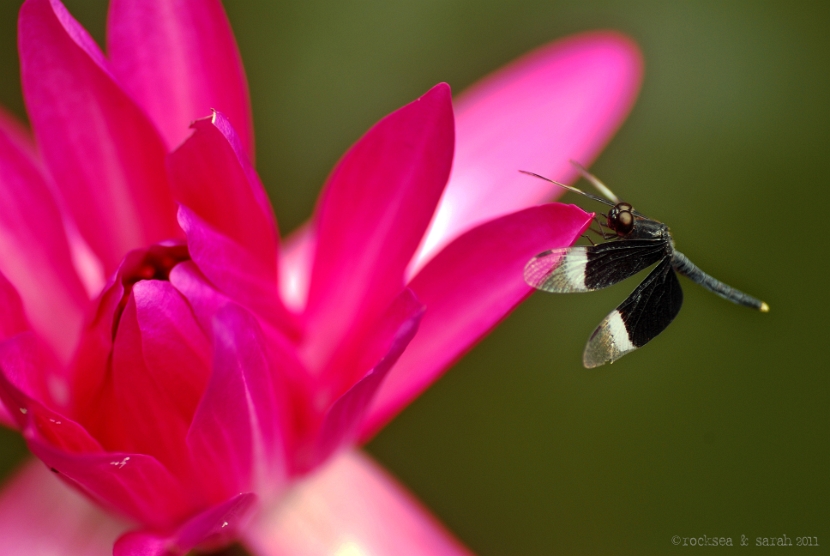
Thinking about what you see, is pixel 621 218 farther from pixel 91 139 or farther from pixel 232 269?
pixel 91 139

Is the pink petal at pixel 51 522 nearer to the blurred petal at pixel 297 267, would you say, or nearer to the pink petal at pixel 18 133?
the blurred petal at pixel 297 267

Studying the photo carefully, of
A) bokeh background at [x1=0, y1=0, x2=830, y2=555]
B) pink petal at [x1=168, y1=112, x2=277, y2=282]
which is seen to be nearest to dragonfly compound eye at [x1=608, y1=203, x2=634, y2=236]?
pink petal at [x1=168, y1=112, x2=277, y2=282]

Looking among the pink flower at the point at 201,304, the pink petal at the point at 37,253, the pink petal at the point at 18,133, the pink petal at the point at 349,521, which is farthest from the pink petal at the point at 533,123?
the pink petal at the point at 18,133

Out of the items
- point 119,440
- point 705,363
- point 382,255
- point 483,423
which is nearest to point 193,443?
point 119,440

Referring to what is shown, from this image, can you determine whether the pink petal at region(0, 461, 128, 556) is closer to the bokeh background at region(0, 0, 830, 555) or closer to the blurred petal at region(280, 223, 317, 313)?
the blurred petal at region(280, 223, 317, 313)

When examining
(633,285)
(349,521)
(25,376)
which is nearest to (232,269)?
(25,376)
